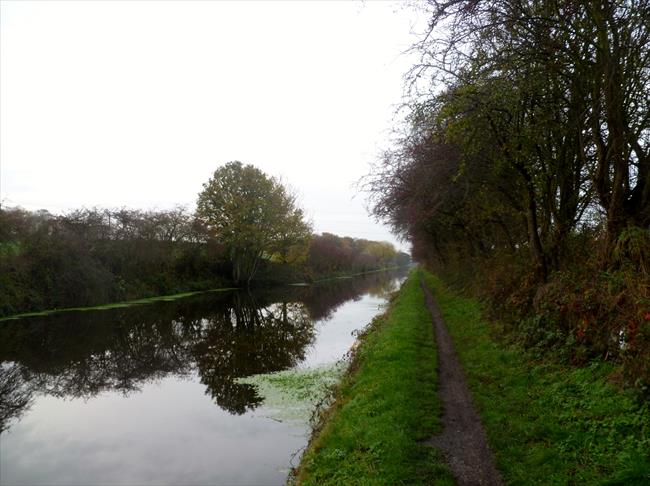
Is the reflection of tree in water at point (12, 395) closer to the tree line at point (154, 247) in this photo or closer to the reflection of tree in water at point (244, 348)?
the reflection of tree in water at point (244, 348)

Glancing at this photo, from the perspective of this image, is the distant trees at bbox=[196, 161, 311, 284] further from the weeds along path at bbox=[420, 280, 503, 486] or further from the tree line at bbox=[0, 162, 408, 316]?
the weeds along path at bbox=[420, 280, 503, 486]

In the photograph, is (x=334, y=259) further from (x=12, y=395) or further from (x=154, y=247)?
(x=12, y=395)

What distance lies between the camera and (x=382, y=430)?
6.78 meters

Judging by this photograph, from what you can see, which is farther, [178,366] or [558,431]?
[178,366]

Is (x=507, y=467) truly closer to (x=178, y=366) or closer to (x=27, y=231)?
(x=178, y=366)

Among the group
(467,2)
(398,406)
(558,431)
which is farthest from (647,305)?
(467,2)

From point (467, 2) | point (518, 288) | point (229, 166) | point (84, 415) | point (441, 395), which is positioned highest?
point (229, 166)

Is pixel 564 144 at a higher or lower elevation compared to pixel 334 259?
higher

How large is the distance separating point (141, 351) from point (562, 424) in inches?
622

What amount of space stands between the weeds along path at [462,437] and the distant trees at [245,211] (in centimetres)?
3840

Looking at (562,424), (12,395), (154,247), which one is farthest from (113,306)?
(562,424)

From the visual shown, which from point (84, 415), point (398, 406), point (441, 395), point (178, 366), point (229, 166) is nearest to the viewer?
point (398, 406)

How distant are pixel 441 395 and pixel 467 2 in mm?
6961

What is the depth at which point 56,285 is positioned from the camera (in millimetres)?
29969
